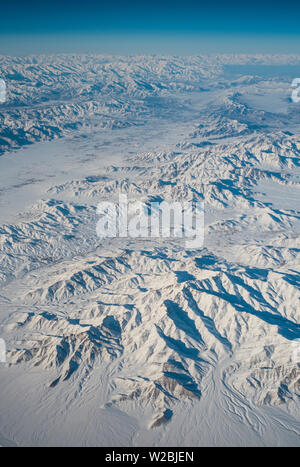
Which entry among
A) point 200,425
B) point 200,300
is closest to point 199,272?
point 200,300

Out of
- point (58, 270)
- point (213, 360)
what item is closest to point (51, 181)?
point (58, 270)

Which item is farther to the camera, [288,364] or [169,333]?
[169,333]

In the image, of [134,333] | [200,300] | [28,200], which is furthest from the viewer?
[28,200]

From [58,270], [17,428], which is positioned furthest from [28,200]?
[17,428]

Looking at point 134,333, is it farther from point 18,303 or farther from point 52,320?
point 18,303

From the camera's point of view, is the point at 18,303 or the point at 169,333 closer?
the point at 169,333

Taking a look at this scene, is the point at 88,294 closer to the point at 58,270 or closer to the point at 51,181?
the point at 58,270
